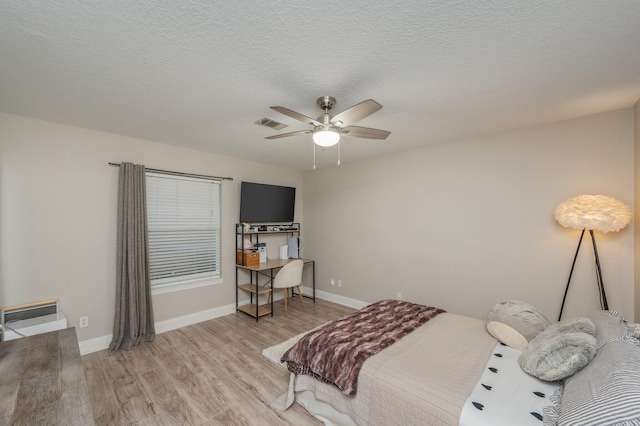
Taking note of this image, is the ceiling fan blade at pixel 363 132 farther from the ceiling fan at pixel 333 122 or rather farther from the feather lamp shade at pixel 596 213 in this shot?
the feather lamp shade at pixel 596 213

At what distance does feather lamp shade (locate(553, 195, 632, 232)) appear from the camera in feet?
7.46

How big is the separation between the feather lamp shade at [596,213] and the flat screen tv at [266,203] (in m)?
3.81

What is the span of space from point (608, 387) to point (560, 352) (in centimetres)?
42

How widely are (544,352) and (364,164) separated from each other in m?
3.33

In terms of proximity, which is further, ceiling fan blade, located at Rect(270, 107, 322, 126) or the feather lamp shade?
the feather lamp shade

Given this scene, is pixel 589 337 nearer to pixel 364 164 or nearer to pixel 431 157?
pixel 431 157

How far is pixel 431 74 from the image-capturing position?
1.88 m

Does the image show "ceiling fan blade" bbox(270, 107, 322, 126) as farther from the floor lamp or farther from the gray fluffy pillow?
the floor lamp

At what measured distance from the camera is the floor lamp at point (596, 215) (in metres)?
2.28

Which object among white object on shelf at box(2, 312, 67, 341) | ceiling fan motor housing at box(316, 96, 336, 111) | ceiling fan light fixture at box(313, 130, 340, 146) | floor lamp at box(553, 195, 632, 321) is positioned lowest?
white object on shelf at box(2, 312, 67, 341)

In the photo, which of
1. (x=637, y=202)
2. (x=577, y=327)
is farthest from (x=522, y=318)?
(x=637, y=202)

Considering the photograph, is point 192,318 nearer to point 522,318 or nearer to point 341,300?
point 341,300

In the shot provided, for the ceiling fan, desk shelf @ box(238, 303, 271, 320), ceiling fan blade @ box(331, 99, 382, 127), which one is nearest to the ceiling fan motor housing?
the ceiling fan

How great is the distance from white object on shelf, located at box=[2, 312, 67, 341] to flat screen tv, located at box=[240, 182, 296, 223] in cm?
234
